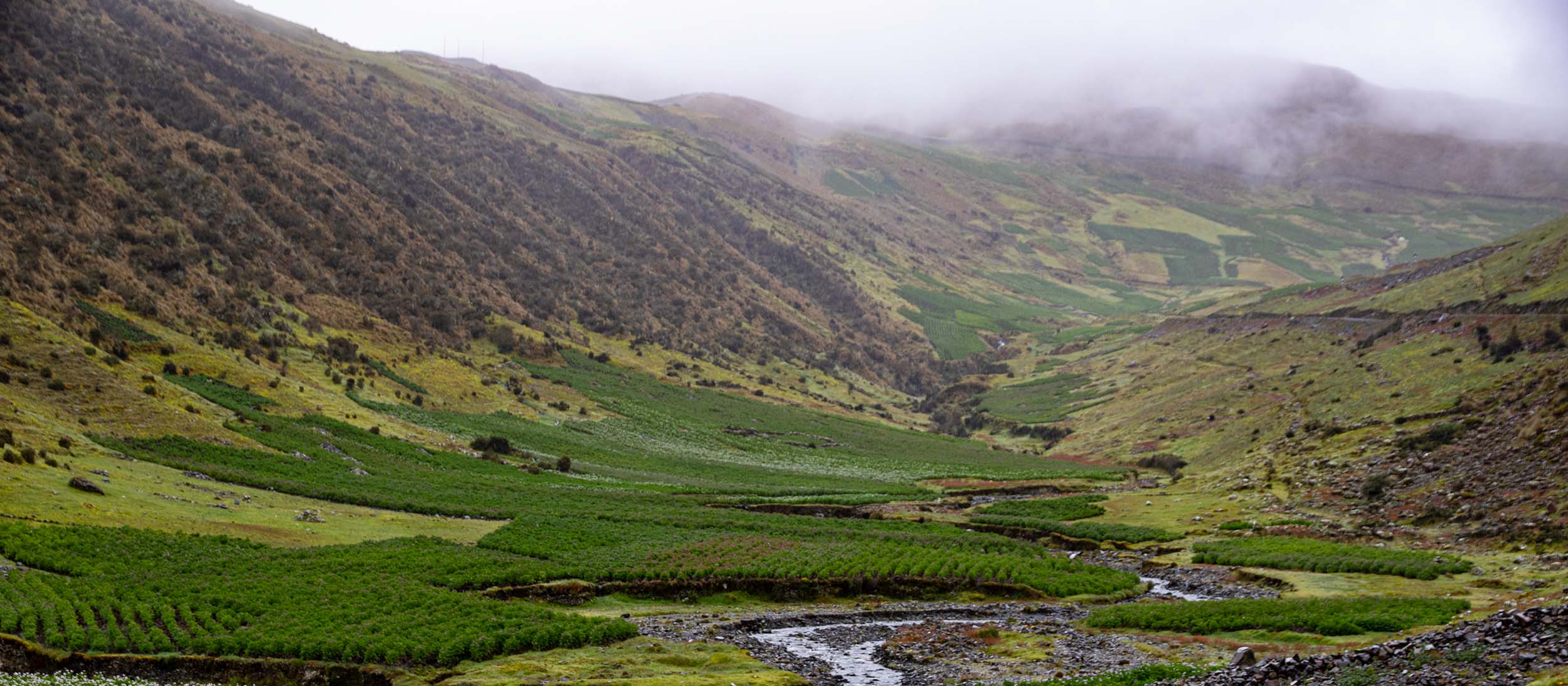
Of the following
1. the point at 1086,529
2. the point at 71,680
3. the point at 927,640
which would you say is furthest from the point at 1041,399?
the point at 71,680

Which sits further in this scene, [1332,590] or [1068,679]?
[1332,590]

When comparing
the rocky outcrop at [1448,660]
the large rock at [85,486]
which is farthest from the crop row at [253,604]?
the rocky outcrop at [1448,660]

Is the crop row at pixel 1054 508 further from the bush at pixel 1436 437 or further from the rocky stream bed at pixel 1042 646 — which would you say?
the bush at pixel 1436 437

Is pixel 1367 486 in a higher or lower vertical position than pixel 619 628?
higher

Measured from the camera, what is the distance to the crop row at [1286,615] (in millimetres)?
32125

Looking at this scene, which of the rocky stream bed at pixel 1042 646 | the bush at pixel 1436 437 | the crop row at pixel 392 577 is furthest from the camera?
the bush at pixel 1436 437

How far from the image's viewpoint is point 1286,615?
35.0 meters

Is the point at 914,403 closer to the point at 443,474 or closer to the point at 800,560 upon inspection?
the point at 443,474

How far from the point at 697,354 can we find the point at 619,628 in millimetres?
140748

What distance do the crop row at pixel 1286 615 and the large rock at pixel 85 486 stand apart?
47039 mm

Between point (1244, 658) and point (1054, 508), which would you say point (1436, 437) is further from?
point (1244, 658)

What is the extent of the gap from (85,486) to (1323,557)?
61485 mm

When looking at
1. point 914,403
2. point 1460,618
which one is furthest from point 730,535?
point 914,403

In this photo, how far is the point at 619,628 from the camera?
36.2 meters
